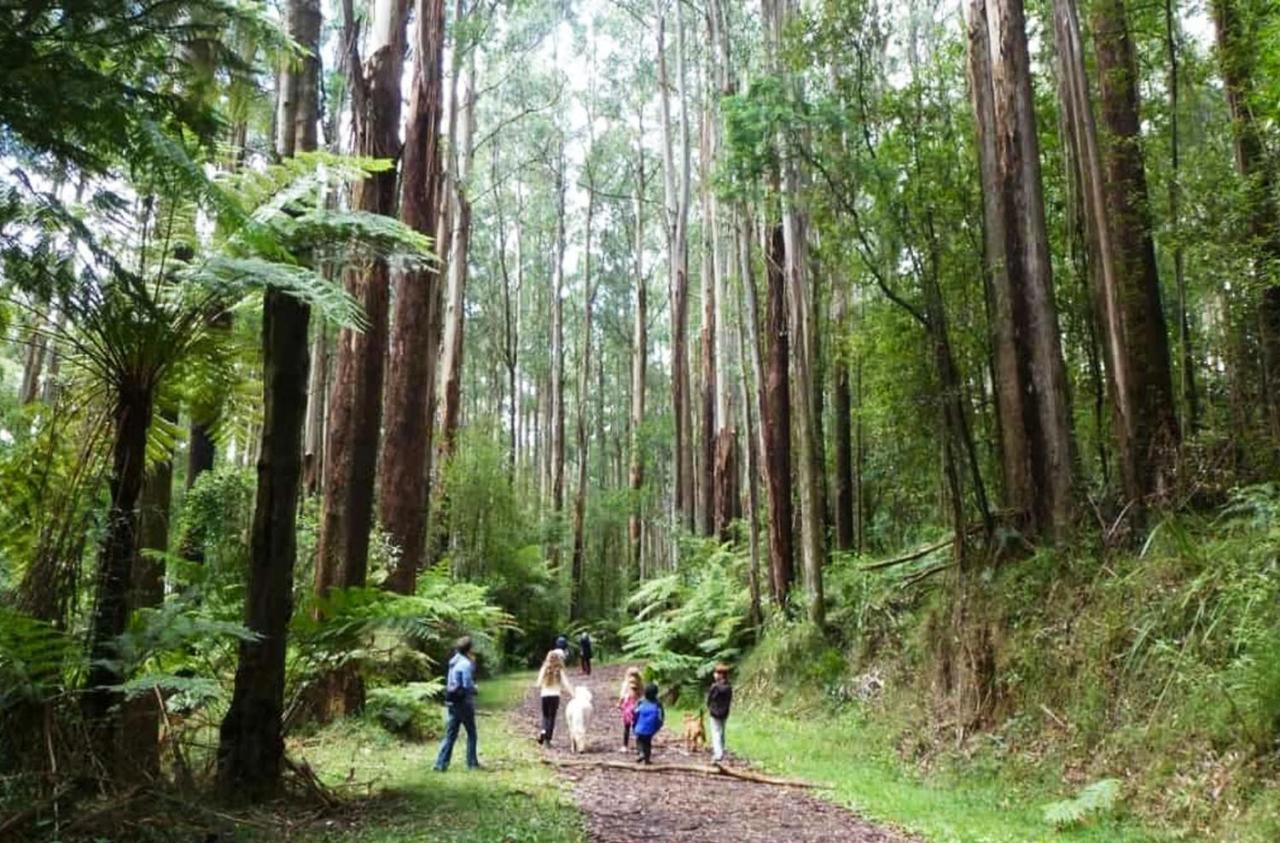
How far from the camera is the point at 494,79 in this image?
33.5 meters

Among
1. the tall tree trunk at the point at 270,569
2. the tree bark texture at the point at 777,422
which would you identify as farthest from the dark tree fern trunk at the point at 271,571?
the tree bark texture at the point at 777,422

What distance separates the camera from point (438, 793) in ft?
23.9

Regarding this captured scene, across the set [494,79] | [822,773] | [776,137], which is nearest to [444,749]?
[822,773]

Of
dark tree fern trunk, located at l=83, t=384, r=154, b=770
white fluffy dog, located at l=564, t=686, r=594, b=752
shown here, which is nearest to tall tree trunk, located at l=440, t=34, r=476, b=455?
white fluffy dog, located at l=564, t=686, r=594, b=752

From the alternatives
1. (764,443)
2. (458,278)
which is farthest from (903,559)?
(458,278)

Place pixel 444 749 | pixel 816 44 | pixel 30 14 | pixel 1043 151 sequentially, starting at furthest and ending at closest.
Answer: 1. pixel 1043 151
2. pixel 816 44
3. pixel 444 749
4. pixel 30 14

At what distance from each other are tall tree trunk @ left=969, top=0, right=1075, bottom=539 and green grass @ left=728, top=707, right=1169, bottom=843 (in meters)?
3.22

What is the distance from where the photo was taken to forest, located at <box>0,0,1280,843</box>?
5359mm

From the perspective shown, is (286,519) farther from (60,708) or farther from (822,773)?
(822,773)

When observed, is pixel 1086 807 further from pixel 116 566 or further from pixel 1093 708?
pixel 116 566

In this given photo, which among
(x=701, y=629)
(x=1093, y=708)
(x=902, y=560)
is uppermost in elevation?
(x=902, y=560)

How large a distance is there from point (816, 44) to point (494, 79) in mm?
22765

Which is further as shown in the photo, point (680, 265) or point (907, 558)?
point (680, 265)

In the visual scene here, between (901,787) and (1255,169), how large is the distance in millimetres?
7965
